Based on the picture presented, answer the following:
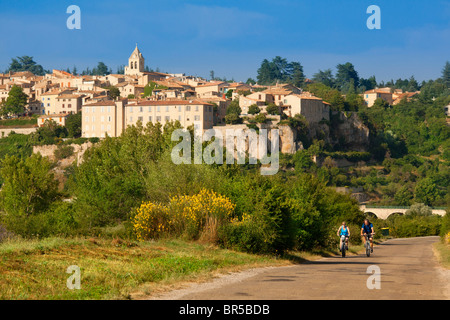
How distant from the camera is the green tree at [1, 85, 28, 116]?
122312mm

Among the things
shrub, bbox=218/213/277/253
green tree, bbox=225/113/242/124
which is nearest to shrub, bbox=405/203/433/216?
green tree, bbox=225/113/242/124

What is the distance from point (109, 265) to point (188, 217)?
711 centimetres

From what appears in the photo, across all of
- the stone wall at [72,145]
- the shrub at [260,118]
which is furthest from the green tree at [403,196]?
the stone wall at [72,145]

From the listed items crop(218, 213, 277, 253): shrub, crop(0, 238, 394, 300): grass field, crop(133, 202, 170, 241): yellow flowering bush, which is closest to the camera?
crop(0, 238, 394, 300): grass field

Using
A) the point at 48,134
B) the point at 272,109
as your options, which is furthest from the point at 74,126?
the point at 272,109

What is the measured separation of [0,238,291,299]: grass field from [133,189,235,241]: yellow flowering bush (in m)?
1.07

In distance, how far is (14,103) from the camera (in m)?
123

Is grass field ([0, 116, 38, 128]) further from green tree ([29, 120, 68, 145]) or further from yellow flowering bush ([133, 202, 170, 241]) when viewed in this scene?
yellow flowering bush ([133, 202, 170, 241])

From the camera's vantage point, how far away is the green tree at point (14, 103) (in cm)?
12231

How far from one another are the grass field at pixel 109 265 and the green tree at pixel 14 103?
109 metres
